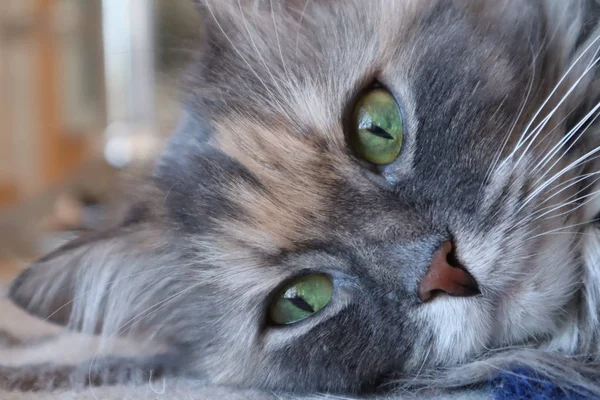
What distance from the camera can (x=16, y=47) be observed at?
3.18 metres

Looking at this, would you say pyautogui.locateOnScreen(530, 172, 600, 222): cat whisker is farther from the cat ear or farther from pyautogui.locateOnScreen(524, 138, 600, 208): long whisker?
the cat ear

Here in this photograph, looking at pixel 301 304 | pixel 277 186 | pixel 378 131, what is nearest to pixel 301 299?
pixel 301 304

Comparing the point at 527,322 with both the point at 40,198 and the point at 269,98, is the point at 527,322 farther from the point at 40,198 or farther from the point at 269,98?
the point at 40,198

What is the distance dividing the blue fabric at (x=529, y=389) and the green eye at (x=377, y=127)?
0.35 m

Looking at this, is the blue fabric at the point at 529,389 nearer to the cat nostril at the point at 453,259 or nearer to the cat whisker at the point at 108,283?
the cat nostril at the point at 453,259

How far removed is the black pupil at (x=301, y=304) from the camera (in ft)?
3.32

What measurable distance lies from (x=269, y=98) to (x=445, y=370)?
0.51 metres

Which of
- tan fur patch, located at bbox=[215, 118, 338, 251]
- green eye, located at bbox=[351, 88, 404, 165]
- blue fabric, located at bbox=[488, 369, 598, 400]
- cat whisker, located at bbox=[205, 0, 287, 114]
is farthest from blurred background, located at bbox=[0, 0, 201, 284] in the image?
blue fabric, located at bbox=[488, 369, 598, 400]

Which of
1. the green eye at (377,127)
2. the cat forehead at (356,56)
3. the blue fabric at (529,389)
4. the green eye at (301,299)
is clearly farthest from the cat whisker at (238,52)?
the blue fabric at (529,389)

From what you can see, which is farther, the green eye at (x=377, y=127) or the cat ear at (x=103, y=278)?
the cat ear at (x=103, y=278)

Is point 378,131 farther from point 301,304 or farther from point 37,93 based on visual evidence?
point 37,93

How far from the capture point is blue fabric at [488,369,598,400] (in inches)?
29.2

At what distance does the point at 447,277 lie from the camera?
0.84 meters

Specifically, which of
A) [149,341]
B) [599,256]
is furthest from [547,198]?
[149,341]
